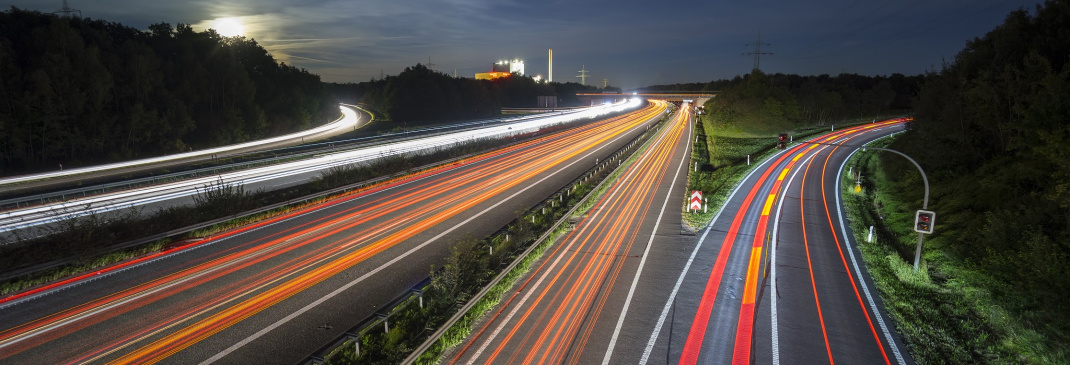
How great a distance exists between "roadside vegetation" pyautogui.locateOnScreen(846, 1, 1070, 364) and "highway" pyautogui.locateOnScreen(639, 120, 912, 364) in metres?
1.20

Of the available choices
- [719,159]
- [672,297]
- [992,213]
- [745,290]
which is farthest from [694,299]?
[719,159]

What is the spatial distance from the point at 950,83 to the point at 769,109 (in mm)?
43139

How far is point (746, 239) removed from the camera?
22625mm

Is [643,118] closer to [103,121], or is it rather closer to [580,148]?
[580,148]

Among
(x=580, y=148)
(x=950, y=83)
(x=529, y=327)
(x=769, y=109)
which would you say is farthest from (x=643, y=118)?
(x=529, y=327)

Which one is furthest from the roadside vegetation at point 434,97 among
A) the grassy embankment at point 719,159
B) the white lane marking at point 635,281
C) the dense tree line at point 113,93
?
the white lane marking at point 635,281

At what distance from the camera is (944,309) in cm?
1577

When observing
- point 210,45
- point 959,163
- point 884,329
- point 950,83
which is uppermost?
point 210,45

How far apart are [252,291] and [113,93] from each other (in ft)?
144

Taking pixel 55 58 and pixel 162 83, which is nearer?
pixel 55 58

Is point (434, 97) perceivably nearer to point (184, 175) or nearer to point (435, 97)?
point (435, 97)

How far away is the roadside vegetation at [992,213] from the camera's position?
44.9 ft

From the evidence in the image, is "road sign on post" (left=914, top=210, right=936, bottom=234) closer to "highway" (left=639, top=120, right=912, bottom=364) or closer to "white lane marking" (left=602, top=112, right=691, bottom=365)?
"highway" (left=639, top=120, right=912, bottom=364)

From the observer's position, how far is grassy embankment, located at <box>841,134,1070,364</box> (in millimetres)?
12500
